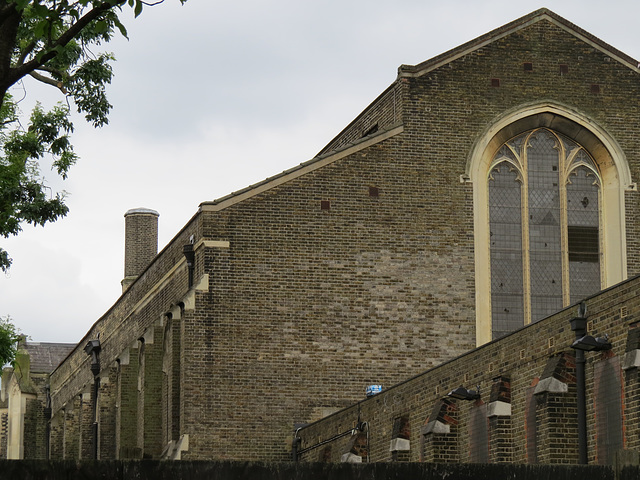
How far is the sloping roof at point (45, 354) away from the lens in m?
67.7

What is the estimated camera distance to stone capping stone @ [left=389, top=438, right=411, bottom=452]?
25469 millimetres

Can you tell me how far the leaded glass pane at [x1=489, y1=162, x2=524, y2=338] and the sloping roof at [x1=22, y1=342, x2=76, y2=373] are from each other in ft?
126

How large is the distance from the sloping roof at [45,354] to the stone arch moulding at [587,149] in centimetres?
3842

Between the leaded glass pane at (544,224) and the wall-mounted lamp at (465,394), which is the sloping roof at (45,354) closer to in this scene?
the leaded glass pane at (544,224)

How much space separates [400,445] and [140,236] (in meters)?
35.0

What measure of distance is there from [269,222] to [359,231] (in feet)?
7.02

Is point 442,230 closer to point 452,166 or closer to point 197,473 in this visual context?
point 452,166

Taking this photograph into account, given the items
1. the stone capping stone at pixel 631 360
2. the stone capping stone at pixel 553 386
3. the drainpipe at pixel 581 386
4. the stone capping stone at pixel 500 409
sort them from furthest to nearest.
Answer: the stone capping stone at pixel 500 409 → the stone capping stone at pixel 553 386 → the drainpipe at pixel 581 386 → the stone capping stone at pixel 631 360

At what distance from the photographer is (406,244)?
3209 cm

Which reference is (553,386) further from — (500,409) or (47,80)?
(47,80)

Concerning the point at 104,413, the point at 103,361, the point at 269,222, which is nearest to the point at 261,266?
the point at 269,222

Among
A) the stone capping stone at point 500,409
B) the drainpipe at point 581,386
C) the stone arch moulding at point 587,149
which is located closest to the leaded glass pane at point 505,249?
the stone arch moulding at point 587,149

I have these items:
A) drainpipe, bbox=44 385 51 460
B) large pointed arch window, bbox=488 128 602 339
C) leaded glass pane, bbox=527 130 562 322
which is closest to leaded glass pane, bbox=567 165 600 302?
large pointed arch window, bbox=488 128 602 339

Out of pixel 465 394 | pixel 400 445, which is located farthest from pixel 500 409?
pixel 400 445
